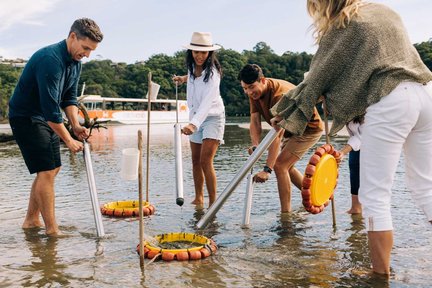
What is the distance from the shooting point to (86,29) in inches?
212

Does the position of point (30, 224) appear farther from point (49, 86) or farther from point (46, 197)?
point (49, 86)

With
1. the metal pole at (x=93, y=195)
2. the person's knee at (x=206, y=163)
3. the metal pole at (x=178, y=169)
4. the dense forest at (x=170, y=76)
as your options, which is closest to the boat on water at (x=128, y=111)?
the dense forest at (x=170, y=76)

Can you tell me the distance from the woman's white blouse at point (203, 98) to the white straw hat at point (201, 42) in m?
0.35

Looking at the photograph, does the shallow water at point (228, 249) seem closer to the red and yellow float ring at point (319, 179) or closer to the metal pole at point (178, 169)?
the red and yellow float ring at point (319, 179)

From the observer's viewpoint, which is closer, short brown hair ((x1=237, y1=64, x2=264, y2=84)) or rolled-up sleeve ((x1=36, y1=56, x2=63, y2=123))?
rolled-up sleeve ((x1=36, y1=56, x2=63, y2=123))

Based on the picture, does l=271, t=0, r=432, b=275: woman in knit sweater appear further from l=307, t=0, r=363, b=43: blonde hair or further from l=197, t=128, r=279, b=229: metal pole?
l=197, t=128, r=279, b=229: metal pole

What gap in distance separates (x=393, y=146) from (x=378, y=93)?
390mm

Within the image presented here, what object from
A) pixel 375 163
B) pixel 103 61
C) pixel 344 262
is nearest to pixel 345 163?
pixel 344 262

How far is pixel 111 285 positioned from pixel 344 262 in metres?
2.04

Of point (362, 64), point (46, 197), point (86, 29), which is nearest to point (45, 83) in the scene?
point (86, 29)

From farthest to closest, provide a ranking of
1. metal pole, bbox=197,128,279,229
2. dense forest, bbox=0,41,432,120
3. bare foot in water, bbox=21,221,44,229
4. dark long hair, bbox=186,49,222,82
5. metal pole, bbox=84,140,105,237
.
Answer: dense forest, bbox=0,41,432,120, dark long hair, bbox=186,49,222,82, bare foot in water, bbox=21,221,44,229, metal pole, bbox=84,140,105,237, metal pole, bbox=197,128,279,229

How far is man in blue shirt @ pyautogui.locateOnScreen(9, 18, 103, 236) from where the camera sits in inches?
210

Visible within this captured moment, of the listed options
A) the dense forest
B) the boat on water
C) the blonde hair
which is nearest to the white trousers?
the blonde hair

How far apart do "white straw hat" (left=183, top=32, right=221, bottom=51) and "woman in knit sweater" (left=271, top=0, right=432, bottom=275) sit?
298cm
